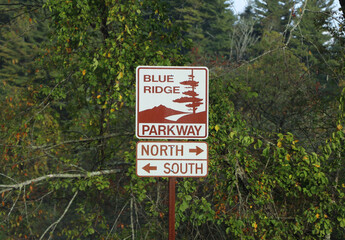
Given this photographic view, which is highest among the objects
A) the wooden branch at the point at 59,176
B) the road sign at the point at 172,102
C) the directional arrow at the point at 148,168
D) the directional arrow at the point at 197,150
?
the road sign at the point at 172,102

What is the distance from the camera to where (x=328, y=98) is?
386 inches

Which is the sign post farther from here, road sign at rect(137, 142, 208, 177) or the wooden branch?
the wooden branch

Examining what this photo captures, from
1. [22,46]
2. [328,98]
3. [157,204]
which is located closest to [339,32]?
[328,98]

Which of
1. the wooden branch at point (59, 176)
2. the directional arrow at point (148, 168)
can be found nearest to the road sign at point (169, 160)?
the directional arrow at point (148, 168)

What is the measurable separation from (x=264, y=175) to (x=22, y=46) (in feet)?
102

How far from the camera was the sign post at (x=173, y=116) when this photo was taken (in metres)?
3.78

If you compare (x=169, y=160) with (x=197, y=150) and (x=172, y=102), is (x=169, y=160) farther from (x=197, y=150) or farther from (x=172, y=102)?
(x=172, y=102)

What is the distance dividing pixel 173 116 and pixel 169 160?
0.35m

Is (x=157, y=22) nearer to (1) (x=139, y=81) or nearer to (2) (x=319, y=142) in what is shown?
(2) (x=319, y=142)

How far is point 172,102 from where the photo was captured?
3.83 metres

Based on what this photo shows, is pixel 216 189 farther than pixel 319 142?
No

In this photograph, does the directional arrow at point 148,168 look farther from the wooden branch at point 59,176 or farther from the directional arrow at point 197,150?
the wooden branch at point 59,176

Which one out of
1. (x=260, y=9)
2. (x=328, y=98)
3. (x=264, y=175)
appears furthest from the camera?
(x=260, y=9)

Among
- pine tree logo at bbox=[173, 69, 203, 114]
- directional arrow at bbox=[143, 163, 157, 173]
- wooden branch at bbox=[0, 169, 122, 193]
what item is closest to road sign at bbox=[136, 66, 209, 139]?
pine tree logo at bbox=[173, 69, 203, 114]
